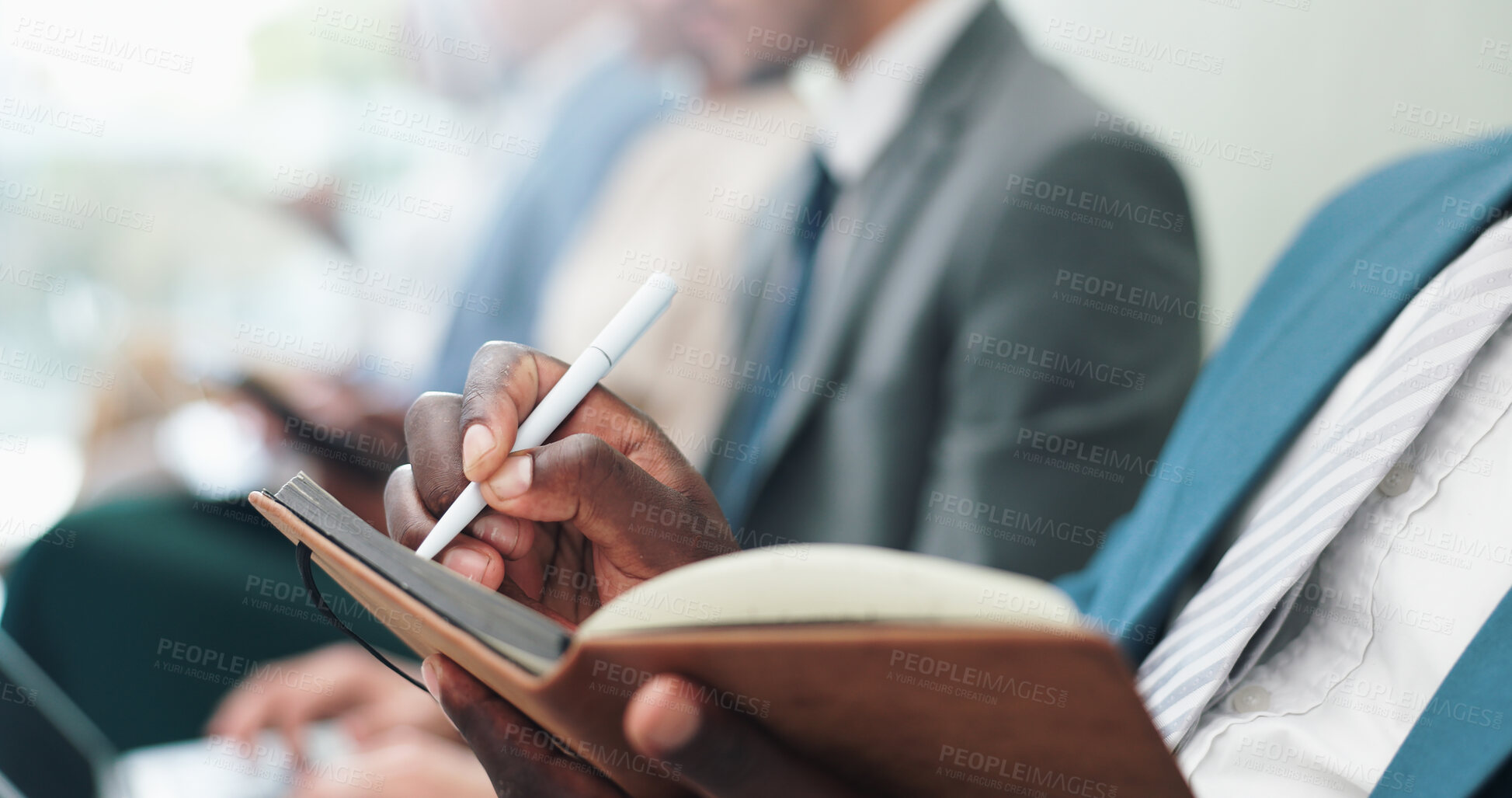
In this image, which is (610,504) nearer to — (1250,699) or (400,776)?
(1250,699)

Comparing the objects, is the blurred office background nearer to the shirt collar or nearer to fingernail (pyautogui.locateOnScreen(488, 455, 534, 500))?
the shirt collar

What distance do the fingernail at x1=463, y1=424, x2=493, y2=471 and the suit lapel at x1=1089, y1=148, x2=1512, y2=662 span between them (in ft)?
1.49

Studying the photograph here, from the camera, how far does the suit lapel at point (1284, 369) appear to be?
0.58 meters

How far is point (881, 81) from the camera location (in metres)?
1.21

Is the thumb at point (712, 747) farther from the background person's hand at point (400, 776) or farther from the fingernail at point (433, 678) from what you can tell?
the background person's hand at point (400, 776)

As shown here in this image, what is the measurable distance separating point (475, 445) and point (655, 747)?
21cm

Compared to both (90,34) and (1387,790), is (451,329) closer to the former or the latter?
(90,34)

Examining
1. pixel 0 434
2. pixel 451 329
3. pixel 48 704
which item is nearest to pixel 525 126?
pixel 451 329

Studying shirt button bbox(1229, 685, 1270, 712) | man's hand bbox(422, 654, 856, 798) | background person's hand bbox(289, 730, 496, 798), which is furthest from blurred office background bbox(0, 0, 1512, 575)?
man's hand bbox(422, 654, 856, 798)

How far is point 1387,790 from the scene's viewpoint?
16.4 inches

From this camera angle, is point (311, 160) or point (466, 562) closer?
point (466, 562)

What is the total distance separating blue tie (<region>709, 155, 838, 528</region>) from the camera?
1205mm

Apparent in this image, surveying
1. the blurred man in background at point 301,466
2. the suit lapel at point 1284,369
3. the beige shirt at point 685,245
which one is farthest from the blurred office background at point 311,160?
the suit lapel at point 1284,369

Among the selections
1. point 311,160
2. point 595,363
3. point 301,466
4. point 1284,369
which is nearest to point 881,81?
point 1284,369
